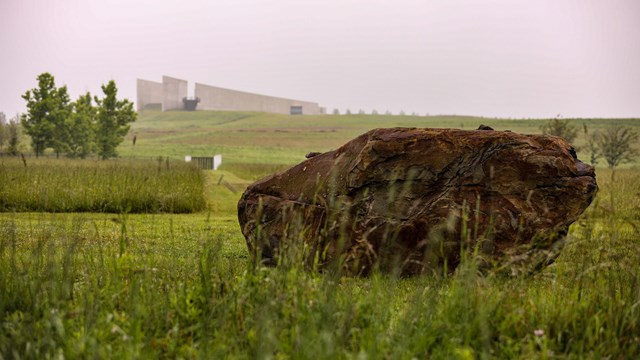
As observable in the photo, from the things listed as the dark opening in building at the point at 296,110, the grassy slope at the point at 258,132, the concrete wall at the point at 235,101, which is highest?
the concrete wall at the point at 235,101

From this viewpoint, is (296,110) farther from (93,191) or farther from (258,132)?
(93,191)

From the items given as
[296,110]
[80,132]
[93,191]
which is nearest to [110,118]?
[80,132]

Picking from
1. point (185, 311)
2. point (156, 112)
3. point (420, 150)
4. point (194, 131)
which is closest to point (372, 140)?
point (420, 150)

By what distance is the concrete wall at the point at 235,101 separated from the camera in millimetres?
103875

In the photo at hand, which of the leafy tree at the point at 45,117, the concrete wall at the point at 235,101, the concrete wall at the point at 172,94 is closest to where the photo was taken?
the leafy tree at the point at 45,117

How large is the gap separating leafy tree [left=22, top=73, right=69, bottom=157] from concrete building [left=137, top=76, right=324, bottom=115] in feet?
207

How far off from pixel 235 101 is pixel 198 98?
22.0 feet

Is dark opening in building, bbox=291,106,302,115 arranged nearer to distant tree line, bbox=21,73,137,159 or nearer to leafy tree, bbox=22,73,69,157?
distant tree line, bbox=21,73,137,159

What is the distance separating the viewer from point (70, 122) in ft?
125

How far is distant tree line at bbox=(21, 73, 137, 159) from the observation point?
36844mm

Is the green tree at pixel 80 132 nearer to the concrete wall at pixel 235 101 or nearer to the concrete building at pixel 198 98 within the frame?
the concrete building at pixel 198 98

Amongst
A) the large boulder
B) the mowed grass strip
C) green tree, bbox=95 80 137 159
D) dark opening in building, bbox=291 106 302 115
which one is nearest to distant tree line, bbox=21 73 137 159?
green tree, bbox=95 80 137 159

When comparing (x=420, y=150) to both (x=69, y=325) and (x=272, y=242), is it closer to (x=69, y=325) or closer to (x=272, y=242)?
(x=272, y=242)

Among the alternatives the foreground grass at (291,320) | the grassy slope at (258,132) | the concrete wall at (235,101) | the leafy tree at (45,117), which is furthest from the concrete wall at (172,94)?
the foreground grass at (291,320)
